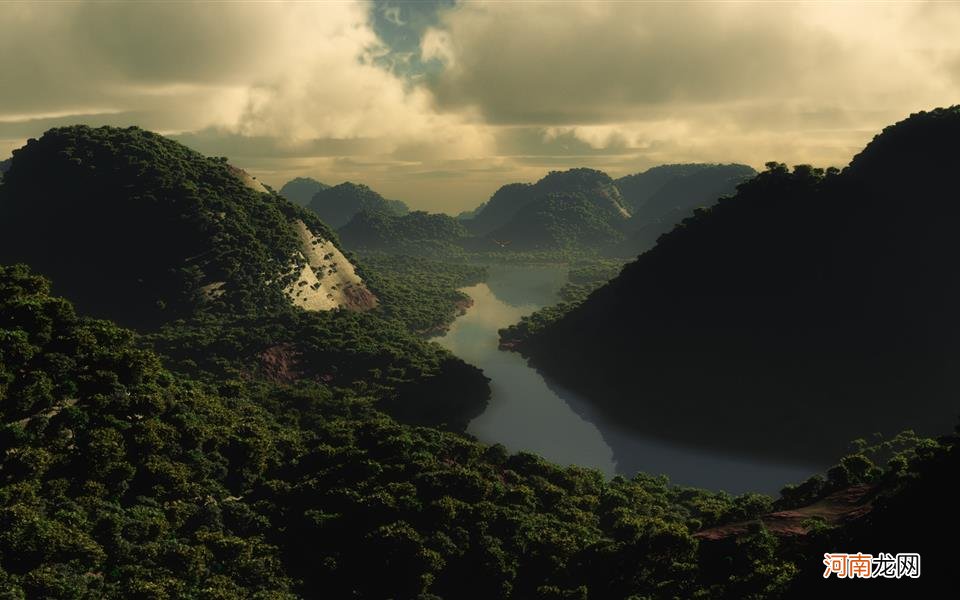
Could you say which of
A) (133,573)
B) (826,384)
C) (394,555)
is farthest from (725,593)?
(826,384)

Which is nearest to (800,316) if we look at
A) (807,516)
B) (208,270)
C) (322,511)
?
(807,516)

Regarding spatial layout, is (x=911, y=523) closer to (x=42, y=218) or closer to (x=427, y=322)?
(x=427, y=322)

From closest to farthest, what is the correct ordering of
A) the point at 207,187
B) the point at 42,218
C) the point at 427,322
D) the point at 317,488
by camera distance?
the point at 317,488, the point at 42,218, the point at 207,187, the point at 427,322

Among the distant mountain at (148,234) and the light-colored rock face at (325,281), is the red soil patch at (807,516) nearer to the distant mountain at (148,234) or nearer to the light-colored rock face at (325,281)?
the distant mountain at (148,234)

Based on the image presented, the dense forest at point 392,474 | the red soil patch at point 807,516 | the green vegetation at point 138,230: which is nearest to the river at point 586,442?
the dense forest at point 392,474

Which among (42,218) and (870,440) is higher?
(42,218)

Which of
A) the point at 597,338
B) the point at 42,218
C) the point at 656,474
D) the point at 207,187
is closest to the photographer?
the point at 656,474
